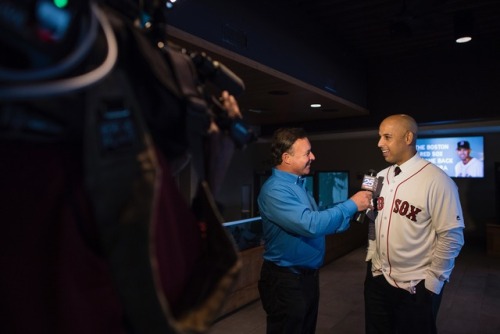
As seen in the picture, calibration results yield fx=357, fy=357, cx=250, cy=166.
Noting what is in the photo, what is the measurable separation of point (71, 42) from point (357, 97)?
438cm

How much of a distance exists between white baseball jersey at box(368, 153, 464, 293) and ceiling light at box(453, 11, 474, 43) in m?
1.72

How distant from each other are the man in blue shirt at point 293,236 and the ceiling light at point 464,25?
2.05 metres

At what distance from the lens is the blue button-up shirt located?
5.90 feet

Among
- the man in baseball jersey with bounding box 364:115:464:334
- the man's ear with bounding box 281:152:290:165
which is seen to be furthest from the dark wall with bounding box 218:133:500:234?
the man in baseball jersey with bounding box 364:115:464:334

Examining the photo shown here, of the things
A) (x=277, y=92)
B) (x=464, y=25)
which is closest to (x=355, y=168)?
(x=464, y=25)

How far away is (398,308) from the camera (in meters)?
1.91

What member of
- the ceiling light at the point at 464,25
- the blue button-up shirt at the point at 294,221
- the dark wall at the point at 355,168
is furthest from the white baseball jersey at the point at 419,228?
the dark wall at the point at 355,168

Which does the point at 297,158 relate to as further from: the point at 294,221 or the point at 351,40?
the point at 351,40

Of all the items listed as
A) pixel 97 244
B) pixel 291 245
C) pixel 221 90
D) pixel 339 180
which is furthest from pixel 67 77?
pixel 339 180

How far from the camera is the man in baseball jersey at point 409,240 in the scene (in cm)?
178

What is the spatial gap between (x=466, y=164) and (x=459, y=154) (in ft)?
0.66

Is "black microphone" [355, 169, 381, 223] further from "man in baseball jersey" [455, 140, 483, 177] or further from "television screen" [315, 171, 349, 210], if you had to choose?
"man in baseball jersey" [455, 140, 483, 177]

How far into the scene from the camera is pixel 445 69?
13.6ft

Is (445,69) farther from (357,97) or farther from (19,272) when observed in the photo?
(19,272)
